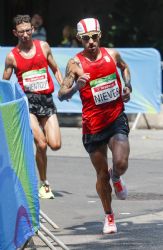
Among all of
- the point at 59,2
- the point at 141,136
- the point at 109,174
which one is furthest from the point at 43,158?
the point at 59,2

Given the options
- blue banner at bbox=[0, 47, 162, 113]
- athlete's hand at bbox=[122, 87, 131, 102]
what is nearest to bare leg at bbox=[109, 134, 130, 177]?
athlete's hand at bbox=[122, 87, 131, 102]

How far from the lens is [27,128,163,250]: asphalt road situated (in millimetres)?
8836

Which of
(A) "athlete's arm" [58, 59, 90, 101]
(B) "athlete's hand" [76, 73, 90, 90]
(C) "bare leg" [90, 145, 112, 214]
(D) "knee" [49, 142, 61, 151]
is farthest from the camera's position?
(D) "knee" [49, 142, 61, 151]

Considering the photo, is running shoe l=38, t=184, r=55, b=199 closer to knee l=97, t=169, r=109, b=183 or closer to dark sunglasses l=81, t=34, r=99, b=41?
knee l=97, t=169, r=109, b=183

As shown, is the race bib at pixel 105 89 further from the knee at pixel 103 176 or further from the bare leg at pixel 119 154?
the knee at pixel 103 176

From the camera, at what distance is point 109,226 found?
9.23m

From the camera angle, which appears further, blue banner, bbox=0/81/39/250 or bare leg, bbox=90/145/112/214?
bare leg, bbox=90/145/112/214

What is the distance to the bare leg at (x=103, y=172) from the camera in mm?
9266

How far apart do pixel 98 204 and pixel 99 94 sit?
7.28 ft

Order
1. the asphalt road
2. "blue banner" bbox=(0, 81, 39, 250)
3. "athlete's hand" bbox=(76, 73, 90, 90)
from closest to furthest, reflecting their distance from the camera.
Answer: "blue banner" bbox=(0, 81, 39, 250), "athlete's hand" bbox=(76, 73, 90, 90), the asphalt road

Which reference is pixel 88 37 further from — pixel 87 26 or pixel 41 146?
pixel 41 146

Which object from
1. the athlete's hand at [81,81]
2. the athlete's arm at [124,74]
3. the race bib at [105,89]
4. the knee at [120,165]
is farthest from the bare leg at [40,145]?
the athlete's hand at [81,81]

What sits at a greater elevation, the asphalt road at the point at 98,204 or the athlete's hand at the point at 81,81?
the athlete's hand at the point at 81,81

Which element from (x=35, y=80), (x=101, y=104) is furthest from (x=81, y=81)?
(x=35, y=80)
